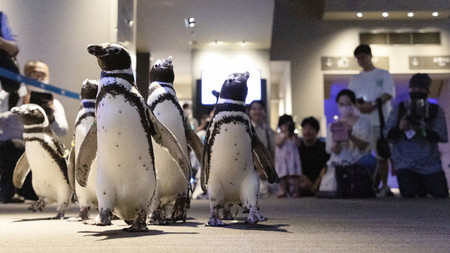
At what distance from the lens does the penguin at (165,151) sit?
297 centimetres

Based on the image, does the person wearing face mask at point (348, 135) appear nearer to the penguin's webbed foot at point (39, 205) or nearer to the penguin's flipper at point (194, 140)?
the penguin's flipper at point (194, 140)

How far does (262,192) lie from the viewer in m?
6.86

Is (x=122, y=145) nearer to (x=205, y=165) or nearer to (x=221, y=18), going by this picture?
(x=205, y=165)

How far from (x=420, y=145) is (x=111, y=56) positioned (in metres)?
4.98

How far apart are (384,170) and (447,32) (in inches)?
280

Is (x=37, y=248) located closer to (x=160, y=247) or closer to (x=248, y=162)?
(x=160, y=247)

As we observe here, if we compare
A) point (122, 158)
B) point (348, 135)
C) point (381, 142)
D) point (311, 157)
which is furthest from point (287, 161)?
point (122, 158)

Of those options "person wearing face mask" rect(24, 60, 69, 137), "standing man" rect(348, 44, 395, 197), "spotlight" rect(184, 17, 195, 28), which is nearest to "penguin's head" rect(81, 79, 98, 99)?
"person wearing face mask" rect(24, 60, 69, 137)

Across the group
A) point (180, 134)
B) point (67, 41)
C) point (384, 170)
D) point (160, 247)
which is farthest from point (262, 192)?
point (160, 247)

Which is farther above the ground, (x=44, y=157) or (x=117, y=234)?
(x=44, y=157)

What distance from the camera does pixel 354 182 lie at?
5.95m

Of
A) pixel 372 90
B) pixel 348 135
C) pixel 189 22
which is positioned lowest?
pixel 348 135

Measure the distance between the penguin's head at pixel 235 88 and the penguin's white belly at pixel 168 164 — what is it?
36 centimetres

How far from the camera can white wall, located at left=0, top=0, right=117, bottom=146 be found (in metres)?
5.00
